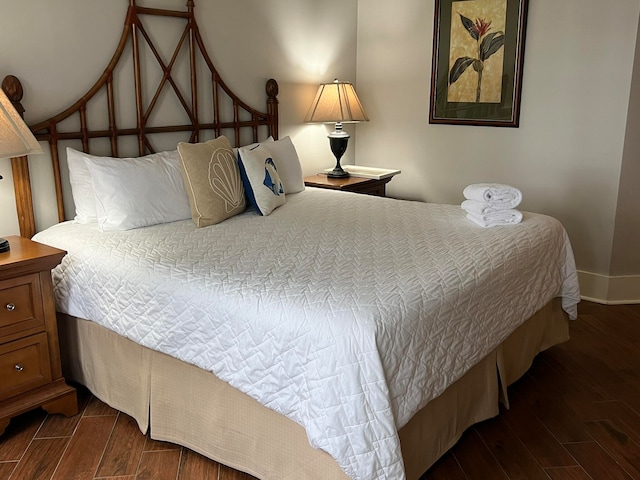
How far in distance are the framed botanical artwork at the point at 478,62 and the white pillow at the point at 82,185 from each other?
2541 mm

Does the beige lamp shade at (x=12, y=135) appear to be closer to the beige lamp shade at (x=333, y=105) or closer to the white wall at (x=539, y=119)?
the beige lamp shade at (x=333, y=105)

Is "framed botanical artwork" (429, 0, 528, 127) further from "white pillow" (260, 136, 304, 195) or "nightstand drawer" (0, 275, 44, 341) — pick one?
"nightstand drawer" (0, 275, 44, 341)

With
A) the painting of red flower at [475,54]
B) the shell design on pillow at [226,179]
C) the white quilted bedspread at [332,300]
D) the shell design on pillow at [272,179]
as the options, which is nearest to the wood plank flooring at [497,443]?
the white quilted bedspread at [332,300]

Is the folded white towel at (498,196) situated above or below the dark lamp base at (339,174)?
above

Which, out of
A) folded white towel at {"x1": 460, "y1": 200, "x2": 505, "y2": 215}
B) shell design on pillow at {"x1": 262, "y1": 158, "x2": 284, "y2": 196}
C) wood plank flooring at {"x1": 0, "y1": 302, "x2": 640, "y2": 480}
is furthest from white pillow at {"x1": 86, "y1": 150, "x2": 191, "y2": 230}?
folded white towel at {"x1": 460, "y1": 200, "x2": 505, "y2": 215}

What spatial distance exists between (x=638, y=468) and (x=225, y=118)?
8.99 ft

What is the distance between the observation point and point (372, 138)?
15.4 ft

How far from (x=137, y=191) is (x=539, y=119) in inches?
102

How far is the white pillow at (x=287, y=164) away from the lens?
3.47m

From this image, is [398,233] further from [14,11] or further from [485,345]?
[14,11]

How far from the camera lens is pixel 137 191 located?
8.91 ft

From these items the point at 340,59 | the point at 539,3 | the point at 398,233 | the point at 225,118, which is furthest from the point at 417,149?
the point at 398,233

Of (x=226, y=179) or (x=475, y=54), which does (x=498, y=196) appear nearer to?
(x=226, y=179)

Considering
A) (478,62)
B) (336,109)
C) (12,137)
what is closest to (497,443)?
(12,137)
